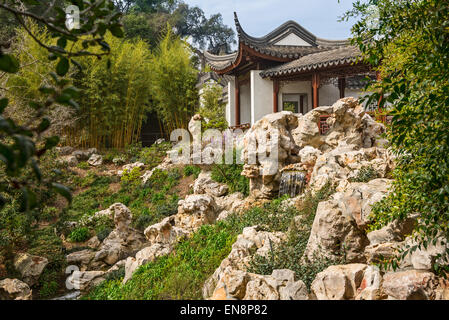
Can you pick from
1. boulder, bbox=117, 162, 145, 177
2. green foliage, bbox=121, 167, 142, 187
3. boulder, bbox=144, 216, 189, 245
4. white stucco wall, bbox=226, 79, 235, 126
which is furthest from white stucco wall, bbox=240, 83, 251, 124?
boulder, bbox=144, 216, 189, 245

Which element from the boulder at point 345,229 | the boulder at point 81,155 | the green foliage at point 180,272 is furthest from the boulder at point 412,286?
the boulder at point 81,155

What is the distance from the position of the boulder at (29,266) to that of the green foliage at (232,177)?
14.8 ft

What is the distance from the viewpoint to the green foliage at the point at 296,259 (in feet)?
11.2

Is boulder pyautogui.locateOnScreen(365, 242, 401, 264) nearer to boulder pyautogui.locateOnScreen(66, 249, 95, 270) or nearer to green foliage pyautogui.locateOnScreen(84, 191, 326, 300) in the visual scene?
green foliage pyautogui.locateOnScreen(84, 191, 326, 300)

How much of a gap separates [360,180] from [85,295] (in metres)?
4.76

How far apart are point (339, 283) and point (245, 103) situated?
12.3 meters

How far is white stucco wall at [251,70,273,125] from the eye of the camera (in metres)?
12.4

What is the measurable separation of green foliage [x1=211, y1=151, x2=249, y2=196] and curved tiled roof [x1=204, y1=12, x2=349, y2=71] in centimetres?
452

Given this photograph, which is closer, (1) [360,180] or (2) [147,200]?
(1) [360,180]

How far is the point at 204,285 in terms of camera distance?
3844 millimetres

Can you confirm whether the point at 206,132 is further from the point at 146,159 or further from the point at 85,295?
the point at 85,295

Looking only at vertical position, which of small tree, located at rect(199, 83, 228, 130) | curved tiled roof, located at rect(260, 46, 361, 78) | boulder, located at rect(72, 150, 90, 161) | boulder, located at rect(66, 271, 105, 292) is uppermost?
curved tiled roof, located at rect(260, 46, 361, 78)

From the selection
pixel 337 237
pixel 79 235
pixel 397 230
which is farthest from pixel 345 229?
pixel 79 235
